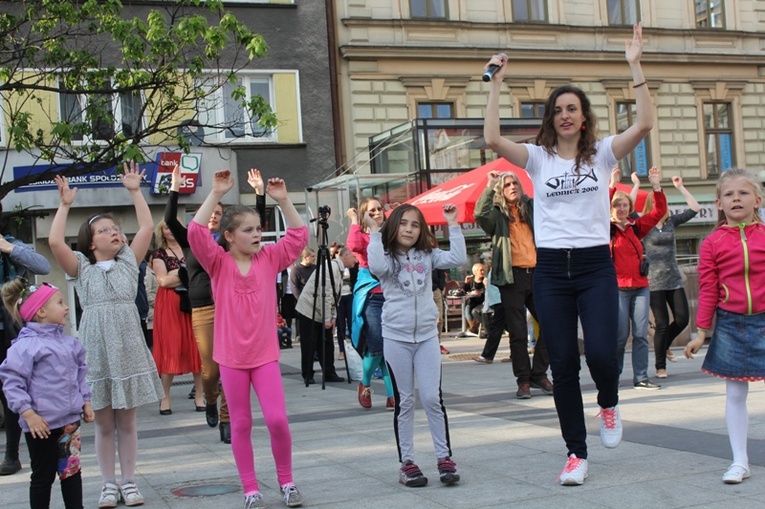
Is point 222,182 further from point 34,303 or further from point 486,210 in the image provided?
point 486,210

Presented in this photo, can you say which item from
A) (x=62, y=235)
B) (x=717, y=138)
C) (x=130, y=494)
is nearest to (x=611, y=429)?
(x=130, y=494)

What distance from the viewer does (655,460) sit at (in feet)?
18.7

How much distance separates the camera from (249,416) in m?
5.23

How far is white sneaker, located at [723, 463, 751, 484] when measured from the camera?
4965 millimetres

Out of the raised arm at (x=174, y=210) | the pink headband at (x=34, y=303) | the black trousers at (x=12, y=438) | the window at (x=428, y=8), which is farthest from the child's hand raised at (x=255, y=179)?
the window at (x=428, y=8)

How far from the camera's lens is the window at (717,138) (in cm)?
2730

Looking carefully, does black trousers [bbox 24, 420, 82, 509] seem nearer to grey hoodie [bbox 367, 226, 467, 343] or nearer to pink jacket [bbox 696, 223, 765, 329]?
grey hoodie [bbox 367, 226, 467, 343]

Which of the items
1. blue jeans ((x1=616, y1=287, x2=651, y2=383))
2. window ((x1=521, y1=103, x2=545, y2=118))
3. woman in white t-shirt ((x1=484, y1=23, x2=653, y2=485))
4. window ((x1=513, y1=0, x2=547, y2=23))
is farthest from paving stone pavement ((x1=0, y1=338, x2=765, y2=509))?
window ((x1=513, y1=0, x2=547, y2=23))

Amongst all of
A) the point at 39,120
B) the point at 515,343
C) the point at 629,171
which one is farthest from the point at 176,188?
the point at 629,171

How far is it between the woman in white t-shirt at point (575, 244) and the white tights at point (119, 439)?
2.50 m

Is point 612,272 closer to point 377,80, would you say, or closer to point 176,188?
point 176,188

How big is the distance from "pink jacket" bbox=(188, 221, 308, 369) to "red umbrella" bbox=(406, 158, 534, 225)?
7.17m

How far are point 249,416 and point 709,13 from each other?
25839 millimetres

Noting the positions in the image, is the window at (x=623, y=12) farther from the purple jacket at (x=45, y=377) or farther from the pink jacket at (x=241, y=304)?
the purple jacket at (x=45, y=377)
